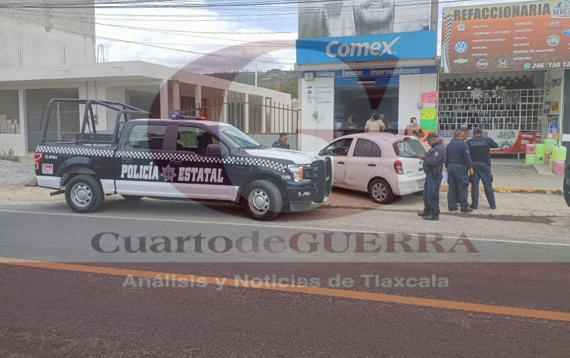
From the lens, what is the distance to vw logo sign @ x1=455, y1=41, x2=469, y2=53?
15.4 meters

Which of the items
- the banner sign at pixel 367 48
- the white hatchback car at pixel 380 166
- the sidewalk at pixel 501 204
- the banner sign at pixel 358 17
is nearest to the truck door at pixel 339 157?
the white hatchback car at pixel 380 166

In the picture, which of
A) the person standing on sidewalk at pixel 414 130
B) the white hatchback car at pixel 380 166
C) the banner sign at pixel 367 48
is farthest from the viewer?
the banner sign at pixel 367 48

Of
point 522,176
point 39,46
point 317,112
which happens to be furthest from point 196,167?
point 39,46

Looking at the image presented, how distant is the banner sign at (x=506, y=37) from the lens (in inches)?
575

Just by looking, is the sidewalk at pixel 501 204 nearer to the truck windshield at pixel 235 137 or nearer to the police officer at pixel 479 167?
the police officer at pixel 479 167

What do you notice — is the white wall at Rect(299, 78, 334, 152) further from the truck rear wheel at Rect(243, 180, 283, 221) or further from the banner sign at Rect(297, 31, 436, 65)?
the truck rear wheel at Rect(243, 180, 283, 221)

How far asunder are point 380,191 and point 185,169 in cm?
438

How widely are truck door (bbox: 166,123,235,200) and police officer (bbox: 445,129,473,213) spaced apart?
4.49 m

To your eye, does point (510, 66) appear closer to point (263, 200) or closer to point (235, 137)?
point (235, 137)

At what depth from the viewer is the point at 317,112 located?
1817 cm

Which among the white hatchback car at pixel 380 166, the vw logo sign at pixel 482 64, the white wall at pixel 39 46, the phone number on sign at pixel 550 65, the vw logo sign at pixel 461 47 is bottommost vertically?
the white hatchback car at pixel 380 166

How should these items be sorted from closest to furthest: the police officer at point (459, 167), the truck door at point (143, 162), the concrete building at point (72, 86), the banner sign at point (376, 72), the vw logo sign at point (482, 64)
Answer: the truck door at point (143, 162) < the police officer at point (459, 167) < the vw logo sign at point (482, 64) < the banner sign at point (376, 72) < the concrete building at point (72, 86)

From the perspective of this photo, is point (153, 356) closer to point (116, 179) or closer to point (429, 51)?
point (116, 179)

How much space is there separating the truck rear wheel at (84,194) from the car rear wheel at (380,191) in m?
5.66
